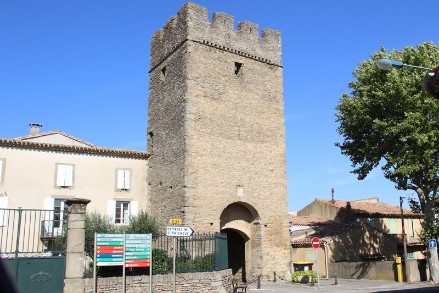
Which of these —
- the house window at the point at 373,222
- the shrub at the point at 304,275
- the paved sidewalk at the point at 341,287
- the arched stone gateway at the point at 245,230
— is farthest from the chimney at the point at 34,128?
the house window at the point at 373,222

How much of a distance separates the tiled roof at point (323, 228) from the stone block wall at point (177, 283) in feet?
48.3

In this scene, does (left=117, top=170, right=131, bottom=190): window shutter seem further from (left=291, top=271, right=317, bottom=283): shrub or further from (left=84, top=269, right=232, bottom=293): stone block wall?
(left=291, top=271, right=317, bottom=283): shrub

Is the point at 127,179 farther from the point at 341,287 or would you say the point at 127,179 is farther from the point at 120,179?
the point at 341,287

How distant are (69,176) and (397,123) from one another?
698 inches

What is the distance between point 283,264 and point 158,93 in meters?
12.5

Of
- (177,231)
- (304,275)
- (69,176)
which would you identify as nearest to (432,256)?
(304,275)

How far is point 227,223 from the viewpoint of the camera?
82.7 feet

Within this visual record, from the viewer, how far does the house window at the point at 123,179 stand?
1021 inches

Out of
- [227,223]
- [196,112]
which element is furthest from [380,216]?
[196,112]

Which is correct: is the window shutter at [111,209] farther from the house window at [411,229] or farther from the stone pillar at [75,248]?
the house window at [411,229]

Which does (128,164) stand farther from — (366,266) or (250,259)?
(366,266)

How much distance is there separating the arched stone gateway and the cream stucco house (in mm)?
5115

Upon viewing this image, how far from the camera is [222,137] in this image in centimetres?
2509

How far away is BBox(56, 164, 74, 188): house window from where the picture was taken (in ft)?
79.9
